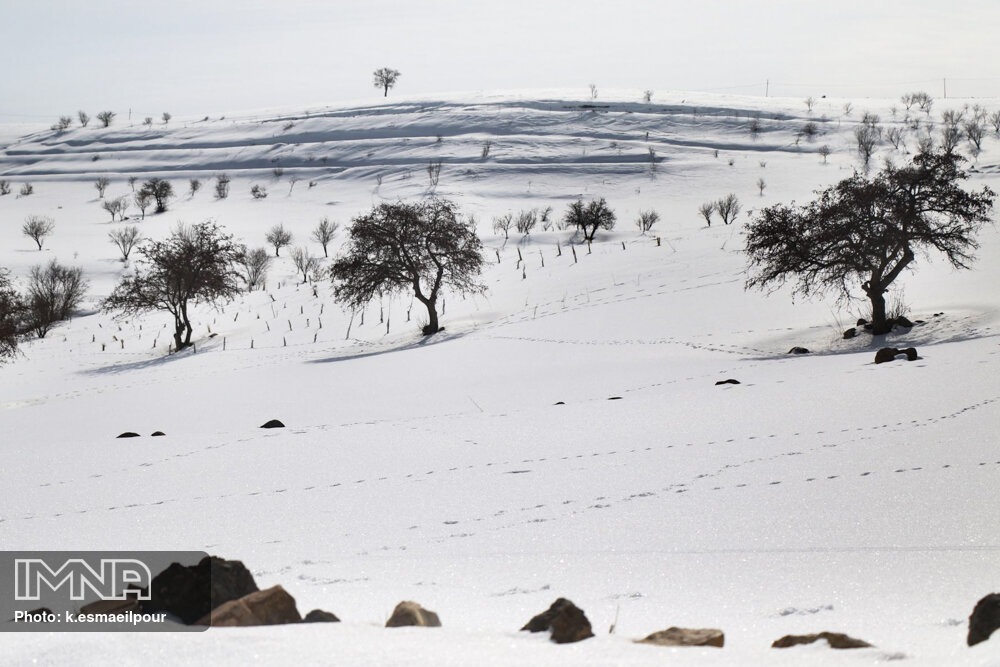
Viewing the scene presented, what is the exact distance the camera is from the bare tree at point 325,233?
69625 mm

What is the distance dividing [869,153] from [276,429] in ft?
297

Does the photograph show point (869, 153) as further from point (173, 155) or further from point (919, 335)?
point (173, 155)

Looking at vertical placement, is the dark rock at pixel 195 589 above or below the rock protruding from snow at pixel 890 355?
above

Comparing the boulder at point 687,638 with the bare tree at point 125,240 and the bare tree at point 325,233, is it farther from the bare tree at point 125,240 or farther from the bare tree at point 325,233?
the bare tree at point 125,240

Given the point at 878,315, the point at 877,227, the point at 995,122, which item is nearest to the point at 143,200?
the point at 877,227

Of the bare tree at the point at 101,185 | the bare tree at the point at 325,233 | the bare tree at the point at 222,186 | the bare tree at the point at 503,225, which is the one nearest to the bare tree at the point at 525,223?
the bare tree at the point at 503,225

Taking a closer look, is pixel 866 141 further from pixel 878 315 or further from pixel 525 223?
pixel 878 315

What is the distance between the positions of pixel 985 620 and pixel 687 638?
42.3 inches

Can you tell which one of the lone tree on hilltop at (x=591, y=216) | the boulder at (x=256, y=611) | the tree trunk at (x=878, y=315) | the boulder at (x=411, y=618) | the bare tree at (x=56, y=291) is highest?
the lone tree on hilltop at (x=591, y=216)

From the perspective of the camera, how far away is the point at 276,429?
10656mm

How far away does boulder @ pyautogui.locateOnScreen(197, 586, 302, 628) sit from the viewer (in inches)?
133

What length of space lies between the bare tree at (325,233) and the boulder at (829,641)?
6626cm

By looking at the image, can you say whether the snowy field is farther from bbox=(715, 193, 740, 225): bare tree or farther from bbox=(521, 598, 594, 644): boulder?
bbox=(715, 193, 740, 225): bare tree

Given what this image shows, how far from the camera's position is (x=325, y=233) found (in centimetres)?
7069
